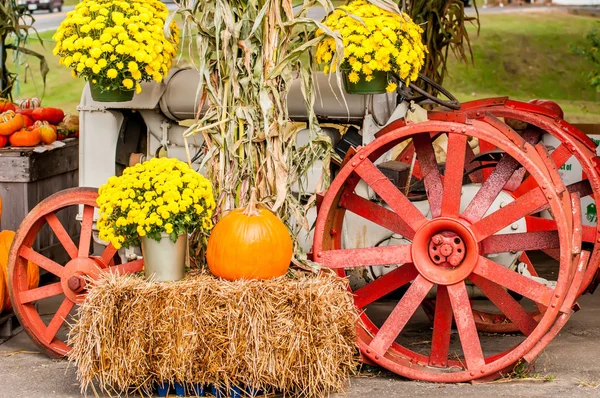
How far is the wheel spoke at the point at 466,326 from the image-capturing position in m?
4.48


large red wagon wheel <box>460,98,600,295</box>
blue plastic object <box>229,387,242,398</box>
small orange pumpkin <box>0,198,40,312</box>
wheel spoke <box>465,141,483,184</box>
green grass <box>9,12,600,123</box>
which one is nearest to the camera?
blue plastic object <box>229,387,242,398</box>

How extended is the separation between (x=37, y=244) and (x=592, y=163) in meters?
3.81

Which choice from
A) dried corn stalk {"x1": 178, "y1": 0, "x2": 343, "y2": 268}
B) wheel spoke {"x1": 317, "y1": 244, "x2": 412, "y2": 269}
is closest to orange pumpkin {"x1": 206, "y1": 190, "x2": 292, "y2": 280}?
dried corn stalk {"x1": 178, "y1": 0, "x2": 343, "y2": 268}

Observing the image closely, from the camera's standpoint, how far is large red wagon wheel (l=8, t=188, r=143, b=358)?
4.82 metres

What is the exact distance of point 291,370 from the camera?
13.8 feet

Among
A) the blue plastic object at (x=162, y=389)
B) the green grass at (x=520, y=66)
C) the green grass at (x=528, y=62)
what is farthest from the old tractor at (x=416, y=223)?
the green grass at (x=528, y=62)

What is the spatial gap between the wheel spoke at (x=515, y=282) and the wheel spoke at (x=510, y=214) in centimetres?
13

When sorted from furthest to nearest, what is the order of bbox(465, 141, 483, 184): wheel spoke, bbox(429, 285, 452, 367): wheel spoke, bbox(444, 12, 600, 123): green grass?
bbox(444, 12, 600, 123): green grass
bbox(465, 141, 483, 184): wheel spoke
bbox(429, 285, 452, 367): wheel spoke

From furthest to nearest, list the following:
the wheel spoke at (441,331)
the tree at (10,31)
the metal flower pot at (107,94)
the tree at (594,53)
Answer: the tree at (594,53) < the tree at (10,31) < the metal flower pot at (107,94) < the wheel spoke at (441,331)

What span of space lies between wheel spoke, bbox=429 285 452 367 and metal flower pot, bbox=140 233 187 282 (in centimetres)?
133

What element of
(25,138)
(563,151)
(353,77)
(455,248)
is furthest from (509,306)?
(25,138)

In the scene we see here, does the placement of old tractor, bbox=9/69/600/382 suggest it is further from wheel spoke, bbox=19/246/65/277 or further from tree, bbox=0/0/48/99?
tree, bbox=0/0/48/99

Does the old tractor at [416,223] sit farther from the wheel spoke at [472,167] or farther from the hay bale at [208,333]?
the hay bale at [208,333]

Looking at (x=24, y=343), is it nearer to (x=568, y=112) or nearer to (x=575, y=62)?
(x=568, y=112)
